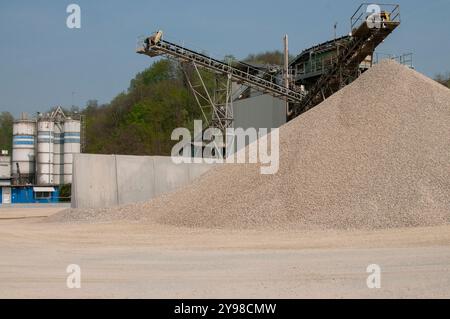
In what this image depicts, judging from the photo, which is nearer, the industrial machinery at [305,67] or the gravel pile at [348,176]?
the gravel pile at [348,176]

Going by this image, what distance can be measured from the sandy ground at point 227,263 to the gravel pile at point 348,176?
1044mm

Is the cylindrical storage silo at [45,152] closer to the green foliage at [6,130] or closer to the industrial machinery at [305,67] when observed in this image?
the industrial machinery at [305,67]

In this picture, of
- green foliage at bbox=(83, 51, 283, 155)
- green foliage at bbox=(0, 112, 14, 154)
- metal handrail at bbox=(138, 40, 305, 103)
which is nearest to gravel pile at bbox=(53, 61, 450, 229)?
metal handrail at bbox=(138, 40, 305, 103)

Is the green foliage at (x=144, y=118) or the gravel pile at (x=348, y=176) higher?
the green foliage at (x=144, y=118)

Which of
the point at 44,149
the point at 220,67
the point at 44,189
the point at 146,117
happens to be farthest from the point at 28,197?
the point at 146,117

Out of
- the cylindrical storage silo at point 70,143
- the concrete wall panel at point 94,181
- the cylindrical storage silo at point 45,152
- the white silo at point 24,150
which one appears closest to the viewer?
the concrete wall panel at point 94,181

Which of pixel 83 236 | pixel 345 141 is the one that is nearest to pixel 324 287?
pixel 83 236

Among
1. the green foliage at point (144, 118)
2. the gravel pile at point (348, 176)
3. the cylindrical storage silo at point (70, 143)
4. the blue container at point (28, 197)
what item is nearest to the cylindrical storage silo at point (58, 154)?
the cylindrical storage silo at point (70, 143)

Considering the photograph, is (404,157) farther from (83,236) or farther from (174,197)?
(83,236)

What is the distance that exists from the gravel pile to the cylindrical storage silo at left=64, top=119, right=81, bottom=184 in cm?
2681

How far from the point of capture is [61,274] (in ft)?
30.7

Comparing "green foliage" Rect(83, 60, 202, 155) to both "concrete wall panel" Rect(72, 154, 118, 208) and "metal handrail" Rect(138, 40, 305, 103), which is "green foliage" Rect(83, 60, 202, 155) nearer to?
"metal handrail" Rect(138, 40, 305, 103)

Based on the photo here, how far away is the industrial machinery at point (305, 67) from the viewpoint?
26984mm

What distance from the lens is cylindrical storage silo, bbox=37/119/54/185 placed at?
47.5m
